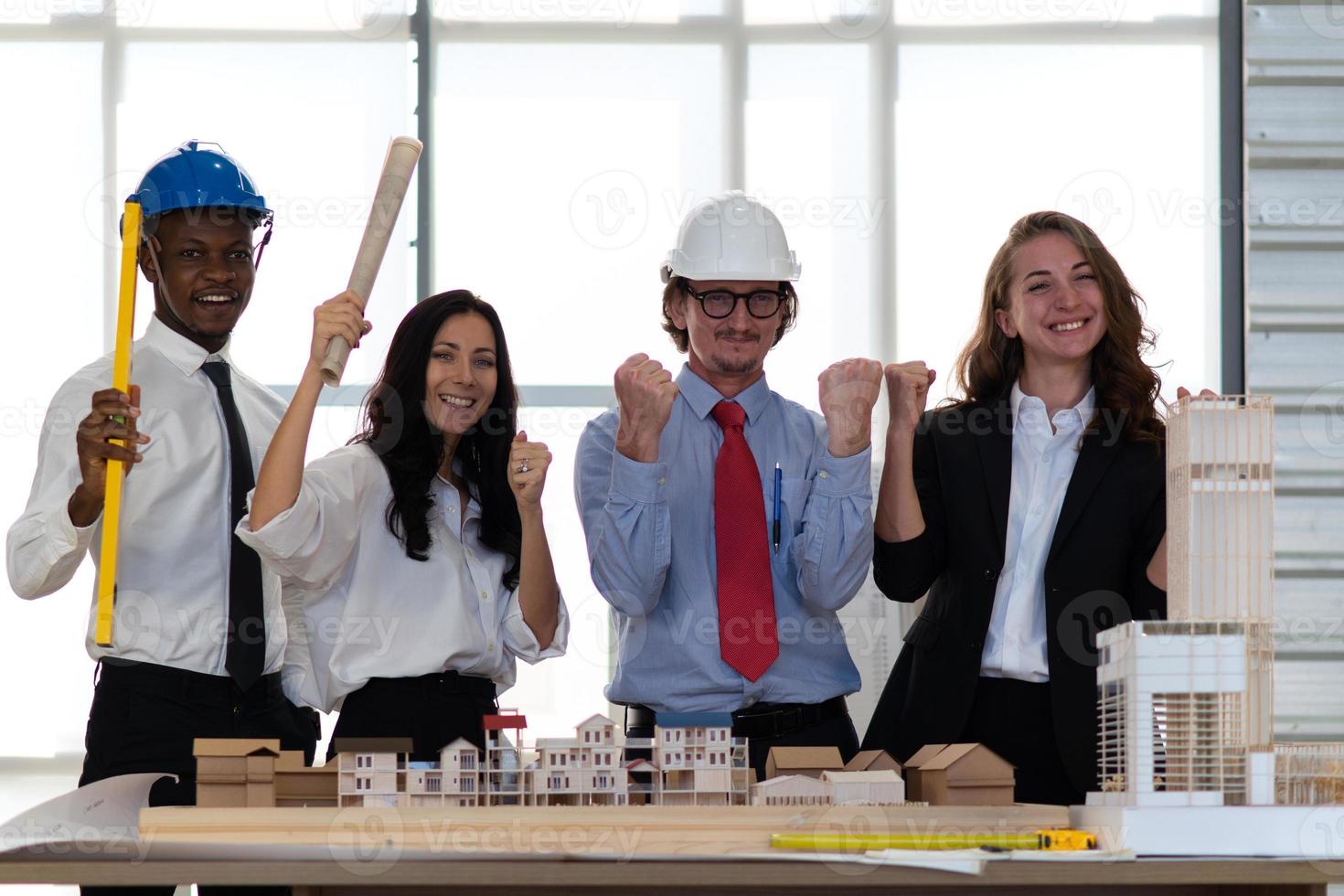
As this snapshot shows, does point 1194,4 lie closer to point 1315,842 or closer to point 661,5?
point 661,5

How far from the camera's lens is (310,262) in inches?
213

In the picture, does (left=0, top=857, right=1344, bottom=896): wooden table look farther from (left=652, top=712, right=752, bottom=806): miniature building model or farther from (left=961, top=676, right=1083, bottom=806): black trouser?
(left=961, top=676, right=1083, bottom=806): black trouser

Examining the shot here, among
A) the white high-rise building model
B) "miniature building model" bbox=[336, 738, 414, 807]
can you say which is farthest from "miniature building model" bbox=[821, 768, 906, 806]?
"miniature building model" bbox=[336, 738, 414, 807]

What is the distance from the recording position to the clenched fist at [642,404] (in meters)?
2.80

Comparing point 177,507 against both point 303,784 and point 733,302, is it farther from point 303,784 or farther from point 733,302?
point 733,302

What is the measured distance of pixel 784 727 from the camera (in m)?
3.02

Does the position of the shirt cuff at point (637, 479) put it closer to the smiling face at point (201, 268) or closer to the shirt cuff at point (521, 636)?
the shirt cuff at point (521, 636)

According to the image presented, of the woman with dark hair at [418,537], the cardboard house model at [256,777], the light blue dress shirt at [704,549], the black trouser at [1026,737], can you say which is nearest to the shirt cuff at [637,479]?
the light blue dress shirt at [704,549]

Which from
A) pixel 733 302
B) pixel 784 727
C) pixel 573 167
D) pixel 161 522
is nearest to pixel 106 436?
pixel 161 522

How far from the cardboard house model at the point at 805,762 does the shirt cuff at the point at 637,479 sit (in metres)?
0.69

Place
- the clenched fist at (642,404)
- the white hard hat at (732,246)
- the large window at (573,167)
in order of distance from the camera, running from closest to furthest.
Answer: the clenched fist at (642,404) → the white hard hat at (732,246) → the large window at (573,167)

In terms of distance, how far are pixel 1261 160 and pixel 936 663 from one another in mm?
3395

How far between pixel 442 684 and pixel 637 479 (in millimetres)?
574

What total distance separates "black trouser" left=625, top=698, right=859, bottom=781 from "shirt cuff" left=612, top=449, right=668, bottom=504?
48cm
